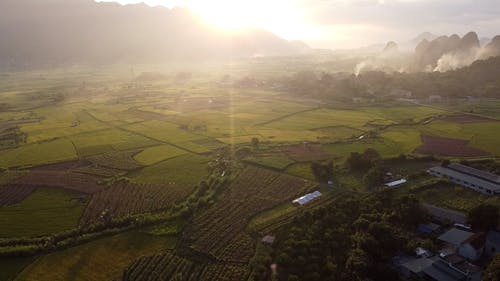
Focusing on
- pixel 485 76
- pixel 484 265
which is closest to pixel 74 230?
pixel 484 265

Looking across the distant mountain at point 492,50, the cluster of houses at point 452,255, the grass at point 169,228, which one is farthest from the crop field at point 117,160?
the distant mountain at point 492,50

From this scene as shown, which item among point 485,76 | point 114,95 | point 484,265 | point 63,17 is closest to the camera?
point 484,265

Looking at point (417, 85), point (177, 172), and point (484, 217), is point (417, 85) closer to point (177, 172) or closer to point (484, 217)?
point (484, 217)

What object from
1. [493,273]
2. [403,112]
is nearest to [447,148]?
[403,112]

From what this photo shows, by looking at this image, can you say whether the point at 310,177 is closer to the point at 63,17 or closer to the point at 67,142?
the point at 67,142

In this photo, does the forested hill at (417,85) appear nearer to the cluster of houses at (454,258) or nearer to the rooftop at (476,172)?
the rooftop at (476,172)

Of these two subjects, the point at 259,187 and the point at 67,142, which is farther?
the point at 67,142

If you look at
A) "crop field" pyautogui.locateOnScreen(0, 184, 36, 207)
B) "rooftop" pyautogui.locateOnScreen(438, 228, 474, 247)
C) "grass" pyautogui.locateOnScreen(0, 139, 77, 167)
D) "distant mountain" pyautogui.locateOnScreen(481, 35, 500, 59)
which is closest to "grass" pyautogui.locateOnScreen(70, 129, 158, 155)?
"grass" pyautogui.locateOnScreen(0, 139, 77, 167)
